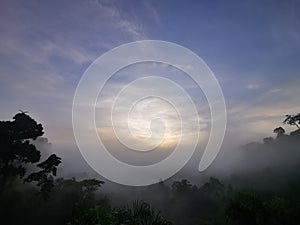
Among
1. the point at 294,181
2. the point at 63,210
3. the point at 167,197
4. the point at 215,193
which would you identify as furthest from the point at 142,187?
Result: the point at 63,210

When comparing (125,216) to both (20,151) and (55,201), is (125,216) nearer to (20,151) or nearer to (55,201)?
(20,151)

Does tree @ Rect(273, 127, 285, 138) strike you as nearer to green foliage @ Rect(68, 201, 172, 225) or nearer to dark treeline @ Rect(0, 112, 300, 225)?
dark treeline @ Rect(0, 112, 300, 225)

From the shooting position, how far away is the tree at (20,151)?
2747cm

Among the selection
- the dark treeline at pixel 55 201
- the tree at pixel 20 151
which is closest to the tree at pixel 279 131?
the dark treeline at pixel 55 201

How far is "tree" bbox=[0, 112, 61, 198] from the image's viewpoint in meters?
27.5

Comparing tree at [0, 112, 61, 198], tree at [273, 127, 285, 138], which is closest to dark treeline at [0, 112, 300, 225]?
tree at [0, 112, 61, 198]

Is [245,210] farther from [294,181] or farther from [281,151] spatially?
[281,151]

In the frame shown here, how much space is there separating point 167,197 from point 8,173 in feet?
255

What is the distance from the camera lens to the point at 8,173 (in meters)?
28.0

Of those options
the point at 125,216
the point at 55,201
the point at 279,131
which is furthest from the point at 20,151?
the point at 279,131

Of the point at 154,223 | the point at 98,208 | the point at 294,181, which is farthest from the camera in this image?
the point at 294,181

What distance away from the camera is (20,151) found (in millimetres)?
27812

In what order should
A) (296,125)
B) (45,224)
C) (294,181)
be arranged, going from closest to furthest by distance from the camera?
(45,224)
(294,181)
(296,125)

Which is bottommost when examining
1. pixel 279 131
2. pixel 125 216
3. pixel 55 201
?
pixel 125 216
